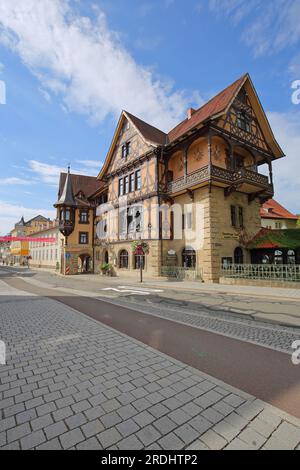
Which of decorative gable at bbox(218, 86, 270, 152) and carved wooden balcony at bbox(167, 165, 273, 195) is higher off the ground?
decorative gable at bbox(218, 86, 270, 152)

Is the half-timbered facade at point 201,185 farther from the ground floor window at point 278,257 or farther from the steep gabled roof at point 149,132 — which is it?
the ground floor window at point 278,257

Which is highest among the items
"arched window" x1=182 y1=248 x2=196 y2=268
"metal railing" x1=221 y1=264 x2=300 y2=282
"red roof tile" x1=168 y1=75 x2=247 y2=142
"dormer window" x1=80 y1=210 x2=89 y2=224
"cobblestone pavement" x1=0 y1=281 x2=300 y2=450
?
"red roof tile" x1=168 y1=75 x2=247 y2=142

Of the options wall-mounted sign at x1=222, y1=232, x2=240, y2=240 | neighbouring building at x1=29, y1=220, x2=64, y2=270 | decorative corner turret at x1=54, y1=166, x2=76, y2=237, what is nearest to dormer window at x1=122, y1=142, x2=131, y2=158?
decorative corner turret at x1=54, y1=166, x2=76, y2=237

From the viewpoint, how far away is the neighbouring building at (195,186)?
17312 mm

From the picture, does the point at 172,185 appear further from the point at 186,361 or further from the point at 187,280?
the point at 186,361

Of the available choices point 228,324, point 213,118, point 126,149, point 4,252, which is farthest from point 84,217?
point 4,252

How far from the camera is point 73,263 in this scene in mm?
30672

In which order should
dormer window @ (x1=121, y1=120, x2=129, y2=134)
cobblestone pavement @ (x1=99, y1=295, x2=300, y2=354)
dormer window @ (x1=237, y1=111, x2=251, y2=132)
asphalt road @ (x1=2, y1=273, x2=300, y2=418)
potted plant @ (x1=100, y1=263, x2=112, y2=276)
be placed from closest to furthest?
asphalt road @ (x1=2, y1=273, x2=300, y2=418), cobblestone pavement @ (x1=99, y1=295, x2=300, y2=354), dormer window @ (x1=237, y1=111, x2=251, y2=132), dormer window @ (x1=121, y1=120, x2=129, y2=134), potted plant @ (x1=100, y1=263, x2=112, y2=276)

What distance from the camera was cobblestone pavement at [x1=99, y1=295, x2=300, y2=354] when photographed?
5156 millimetres

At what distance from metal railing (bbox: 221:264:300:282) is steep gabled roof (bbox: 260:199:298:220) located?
2055 centimetres

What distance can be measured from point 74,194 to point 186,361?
109 feet

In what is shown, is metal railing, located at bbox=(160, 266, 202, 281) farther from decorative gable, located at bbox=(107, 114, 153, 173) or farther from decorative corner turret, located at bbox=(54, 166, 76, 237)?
decorative corner turret, located at bbox=(54, 166, 76, 237)

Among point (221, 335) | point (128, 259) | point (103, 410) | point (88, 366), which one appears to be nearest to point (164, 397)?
point (103, 410)

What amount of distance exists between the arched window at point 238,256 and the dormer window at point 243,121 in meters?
A: 10.5
